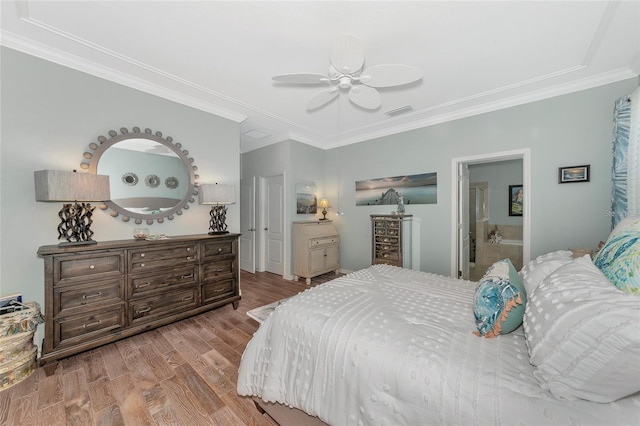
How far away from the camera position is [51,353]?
6.32 ft

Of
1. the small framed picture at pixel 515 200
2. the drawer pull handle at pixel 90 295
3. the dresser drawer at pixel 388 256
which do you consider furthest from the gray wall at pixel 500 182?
the drawer pull handle at pixel 90 295

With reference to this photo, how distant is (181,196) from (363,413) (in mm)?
3056

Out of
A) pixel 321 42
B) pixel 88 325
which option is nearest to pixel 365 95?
pixel 321 42

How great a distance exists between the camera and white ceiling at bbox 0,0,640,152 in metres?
1.78

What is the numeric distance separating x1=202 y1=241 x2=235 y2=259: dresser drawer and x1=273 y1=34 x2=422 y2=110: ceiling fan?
2067 millimetres

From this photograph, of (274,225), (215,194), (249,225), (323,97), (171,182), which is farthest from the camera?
(249,225)

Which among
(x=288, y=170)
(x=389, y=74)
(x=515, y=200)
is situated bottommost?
(x=515, y=200)

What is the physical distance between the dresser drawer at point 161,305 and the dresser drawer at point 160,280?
9 centimetres

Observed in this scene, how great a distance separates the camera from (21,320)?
1861 millimetres

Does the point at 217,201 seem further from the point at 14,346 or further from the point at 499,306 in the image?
the point at 499,306

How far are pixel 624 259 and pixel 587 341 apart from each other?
2.24 ft

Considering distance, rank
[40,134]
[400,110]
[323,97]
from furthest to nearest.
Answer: [400,110] < [323,97] < [40,134]

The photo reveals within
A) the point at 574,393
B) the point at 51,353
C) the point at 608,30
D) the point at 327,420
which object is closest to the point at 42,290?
the point at 51,353

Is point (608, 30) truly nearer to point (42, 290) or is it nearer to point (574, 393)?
point (574, 393)
